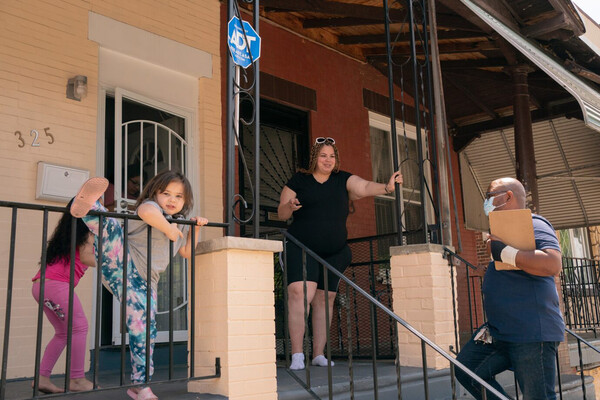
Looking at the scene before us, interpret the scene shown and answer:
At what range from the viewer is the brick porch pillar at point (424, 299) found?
4.70 meters

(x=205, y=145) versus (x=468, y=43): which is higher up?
(x=468, y=43)

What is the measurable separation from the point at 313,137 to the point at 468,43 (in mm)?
2395

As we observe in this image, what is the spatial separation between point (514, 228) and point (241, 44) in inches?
73.7

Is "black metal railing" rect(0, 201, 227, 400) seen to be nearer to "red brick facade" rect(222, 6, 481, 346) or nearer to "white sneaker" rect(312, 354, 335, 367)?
"white sneaker" rect(312, 354, 335, 367)

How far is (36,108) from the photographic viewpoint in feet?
15.1

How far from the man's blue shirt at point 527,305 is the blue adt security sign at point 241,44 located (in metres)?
1.88

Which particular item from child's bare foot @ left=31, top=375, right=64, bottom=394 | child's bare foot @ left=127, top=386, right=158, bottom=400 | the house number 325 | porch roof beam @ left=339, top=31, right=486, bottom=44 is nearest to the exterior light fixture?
the house number 325

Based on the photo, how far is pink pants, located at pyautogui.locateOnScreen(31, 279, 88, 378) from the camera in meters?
3.23

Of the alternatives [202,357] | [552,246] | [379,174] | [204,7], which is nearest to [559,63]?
[379,174]

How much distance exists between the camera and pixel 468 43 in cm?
768

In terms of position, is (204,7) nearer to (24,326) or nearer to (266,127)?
(266,127)

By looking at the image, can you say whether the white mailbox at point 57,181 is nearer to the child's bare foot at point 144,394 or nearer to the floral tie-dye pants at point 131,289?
the floral tie-dye pants at point 131,289

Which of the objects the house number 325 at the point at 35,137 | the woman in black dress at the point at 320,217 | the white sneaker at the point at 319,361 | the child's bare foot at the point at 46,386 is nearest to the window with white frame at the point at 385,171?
the woman in black dress at the point at 320,217

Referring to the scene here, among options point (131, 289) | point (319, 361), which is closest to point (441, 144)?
point (319, 361)
